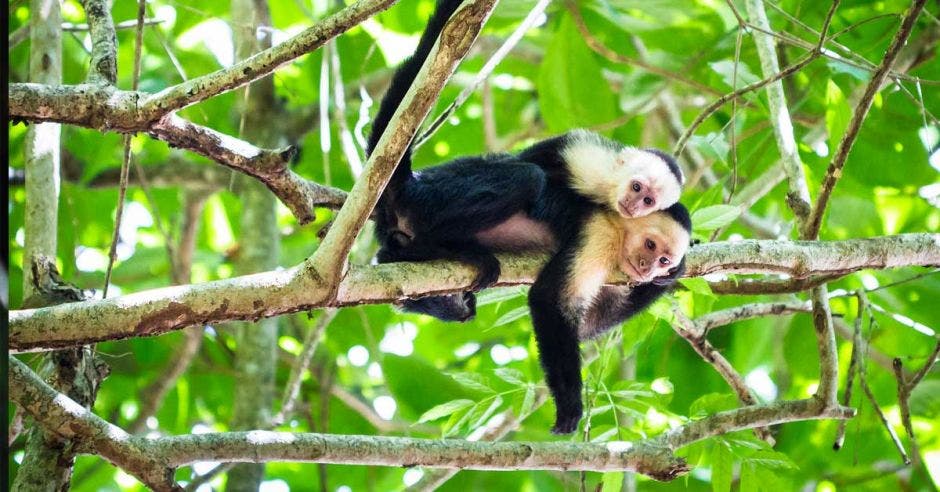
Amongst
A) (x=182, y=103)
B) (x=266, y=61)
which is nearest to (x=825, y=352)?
(x=266, y=61)

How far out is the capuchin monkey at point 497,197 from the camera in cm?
357

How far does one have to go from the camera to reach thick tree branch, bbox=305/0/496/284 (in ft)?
7.60

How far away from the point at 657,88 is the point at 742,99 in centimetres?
72

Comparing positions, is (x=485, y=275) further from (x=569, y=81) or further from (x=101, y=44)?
(x=569, y=81)

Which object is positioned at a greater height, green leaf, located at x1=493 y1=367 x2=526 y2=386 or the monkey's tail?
the monkey's tail

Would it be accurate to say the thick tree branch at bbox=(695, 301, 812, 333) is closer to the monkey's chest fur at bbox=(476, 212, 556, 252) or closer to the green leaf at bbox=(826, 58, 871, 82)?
the monkey's chest fur at bbox=(476, 212, 556, 252)

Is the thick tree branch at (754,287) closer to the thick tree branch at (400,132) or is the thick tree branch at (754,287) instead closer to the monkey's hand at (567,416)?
the monkey's hand at (567,416)

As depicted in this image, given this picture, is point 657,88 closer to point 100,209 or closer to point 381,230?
point 381,230

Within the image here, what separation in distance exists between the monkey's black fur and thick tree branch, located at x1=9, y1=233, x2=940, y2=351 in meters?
0.14

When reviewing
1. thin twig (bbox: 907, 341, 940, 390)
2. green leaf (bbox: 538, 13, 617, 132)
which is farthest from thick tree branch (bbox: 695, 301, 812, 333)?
green leaf (bbox: 538, 13, 617, 132)

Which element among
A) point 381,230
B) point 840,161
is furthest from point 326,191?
point 840,161

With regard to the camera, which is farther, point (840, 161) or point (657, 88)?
point (657, 88)

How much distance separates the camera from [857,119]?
3.28 meters

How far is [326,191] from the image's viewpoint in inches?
131
